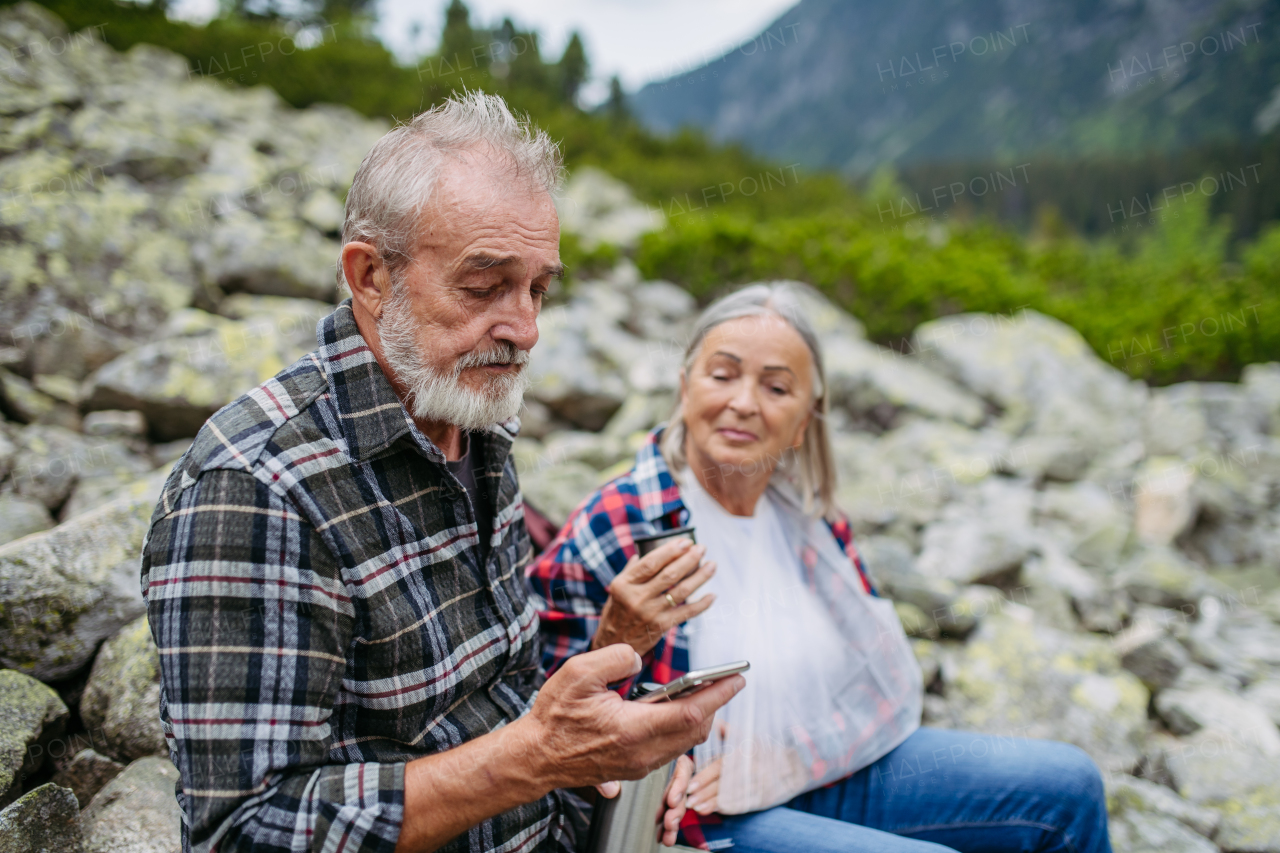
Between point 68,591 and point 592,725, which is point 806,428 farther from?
point 68,591

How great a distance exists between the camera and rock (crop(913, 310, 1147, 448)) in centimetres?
850

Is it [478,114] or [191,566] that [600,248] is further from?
[191,566]

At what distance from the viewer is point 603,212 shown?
15344 millimetres

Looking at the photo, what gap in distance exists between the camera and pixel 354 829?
1324 millimetres

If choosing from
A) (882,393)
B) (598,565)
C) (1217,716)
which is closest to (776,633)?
(598,565)

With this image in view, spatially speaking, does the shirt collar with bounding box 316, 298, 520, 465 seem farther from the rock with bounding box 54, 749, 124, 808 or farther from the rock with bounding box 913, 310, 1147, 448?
the rock with bounding box 913, 310, 1147, 448


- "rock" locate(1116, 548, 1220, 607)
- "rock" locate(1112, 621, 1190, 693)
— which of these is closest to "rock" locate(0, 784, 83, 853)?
"rock" locate(1112, 621, 1190, 693)

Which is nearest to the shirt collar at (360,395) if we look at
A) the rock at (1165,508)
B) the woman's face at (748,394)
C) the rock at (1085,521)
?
the woman's face at (748,394)

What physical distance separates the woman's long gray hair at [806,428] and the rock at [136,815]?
189 centimetres

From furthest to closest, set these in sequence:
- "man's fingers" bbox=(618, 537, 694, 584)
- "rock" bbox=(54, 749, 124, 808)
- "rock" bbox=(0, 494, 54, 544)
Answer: "rock" bbox=(0, 494, 54, 544), "rock" bbox=(54, 749, 124, 808), "man's fingers" bbox=(618, 537, 694, 584)

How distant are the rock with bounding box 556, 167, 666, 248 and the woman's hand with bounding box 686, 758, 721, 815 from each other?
9.41 meters

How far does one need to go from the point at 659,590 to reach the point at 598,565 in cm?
46

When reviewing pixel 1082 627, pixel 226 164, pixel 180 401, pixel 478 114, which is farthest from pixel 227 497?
pixel 226 164

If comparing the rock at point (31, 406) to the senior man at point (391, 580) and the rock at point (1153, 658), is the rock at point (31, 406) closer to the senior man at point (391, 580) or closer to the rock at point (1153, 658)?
the senior man at point (391, 580)
